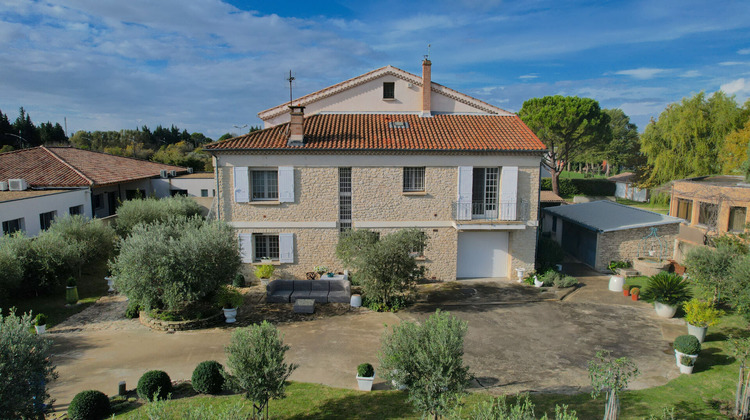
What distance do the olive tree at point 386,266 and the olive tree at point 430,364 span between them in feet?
22.4

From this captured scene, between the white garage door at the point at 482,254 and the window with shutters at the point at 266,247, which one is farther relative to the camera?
the white garage door at the point at 482,254

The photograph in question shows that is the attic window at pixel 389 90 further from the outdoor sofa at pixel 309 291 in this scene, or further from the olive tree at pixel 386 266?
the outdoor sofa at pixel 309 291

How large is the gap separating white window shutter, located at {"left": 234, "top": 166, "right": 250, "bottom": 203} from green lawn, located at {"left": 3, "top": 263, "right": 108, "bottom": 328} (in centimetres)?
664

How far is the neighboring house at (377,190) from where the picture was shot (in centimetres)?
1853

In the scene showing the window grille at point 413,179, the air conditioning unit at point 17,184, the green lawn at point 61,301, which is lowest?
the green lawn at point 61,301

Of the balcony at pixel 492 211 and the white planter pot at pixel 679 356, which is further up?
the balcony at pixel 492 211

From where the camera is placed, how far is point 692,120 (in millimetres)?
36344

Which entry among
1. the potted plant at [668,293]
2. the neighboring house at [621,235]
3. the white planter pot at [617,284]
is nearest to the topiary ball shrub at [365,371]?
the potted plant at [668,293]

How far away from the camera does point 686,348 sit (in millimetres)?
11203

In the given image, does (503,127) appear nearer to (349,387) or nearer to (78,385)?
(349,387)

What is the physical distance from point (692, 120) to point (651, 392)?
34.9 meters

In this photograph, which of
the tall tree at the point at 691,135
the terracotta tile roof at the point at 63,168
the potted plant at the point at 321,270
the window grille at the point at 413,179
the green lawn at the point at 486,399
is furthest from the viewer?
the tall tree at the point at 691,135

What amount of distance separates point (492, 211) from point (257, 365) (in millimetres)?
13775

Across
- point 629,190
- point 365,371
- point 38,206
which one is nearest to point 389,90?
point 365,371
